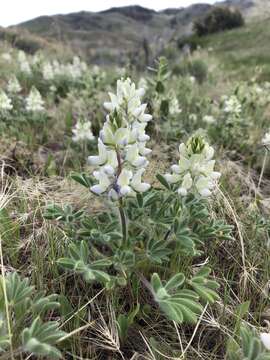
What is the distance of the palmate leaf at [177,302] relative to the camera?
135 centimetres

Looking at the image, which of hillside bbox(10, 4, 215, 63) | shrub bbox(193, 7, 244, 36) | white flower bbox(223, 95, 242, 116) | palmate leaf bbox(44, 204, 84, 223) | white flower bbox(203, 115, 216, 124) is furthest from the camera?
hillside bbox(10, 4, 215, 63)

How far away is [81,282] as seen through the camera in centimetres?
180

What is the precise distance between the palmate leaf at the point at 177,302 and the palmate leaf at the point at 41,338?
0.33m

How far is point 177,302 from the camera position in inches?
56.2

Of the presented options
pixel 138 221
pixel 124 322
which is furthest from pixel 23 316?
pixel 138 221

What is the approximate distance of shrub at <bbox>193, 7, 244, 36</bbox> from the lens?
24.9 m

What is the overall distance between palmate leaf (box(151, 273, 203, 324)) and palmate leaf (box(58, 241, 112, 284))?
18 centimetres

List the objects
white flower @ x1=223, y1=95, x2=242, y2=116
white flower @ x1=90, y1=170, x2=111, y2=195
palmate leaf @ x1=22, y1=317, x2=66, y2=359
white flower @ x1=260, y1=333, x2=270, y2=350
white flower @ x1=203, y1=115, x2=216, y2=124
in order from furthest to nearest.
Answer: white flower @ x1=203, y1=115, x2=216, y2=124
white flower @ x1=223, y1=95, x2=242, y2=116
white flower @ x1=90, y1=170, x2=111, y2=195
white flower @ x1=260, y1=333, x2=270, y2=350
palmate leaf @ x1=22, y1=317, x2=66, y2=359

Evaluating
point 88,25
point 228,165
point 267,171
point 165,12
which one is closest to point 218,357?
point 228,165

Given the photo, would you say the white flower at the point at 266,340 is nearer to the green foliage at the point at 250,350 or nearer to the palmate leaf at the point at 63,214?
the green foliage at the point at 250,350

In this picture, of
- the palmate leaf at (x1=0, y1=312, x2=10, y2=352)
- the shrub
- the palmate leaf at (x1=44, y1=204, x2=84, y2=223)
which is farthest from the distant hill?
the palmate leaf at (x1=0, y1=312, x2=10, y2=352)

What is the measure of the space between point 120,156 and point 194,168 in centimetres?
30

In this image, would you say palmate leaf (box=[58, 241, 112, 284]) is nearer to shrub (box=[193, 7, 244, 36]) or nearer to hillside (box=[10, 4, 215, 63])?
shrub (box=[193, 7, 244, 36])

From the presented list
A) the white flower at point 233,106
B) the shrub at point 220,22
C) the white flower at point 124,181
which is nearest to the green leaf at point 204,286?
the white flower at point 124,181
